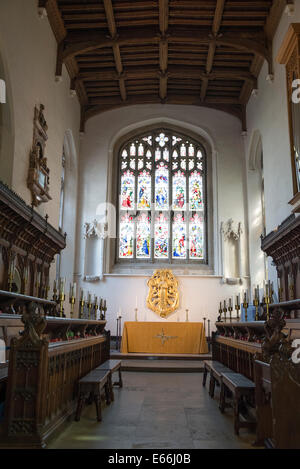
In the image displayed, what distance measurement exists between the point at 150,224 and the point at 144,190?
3.85 feet

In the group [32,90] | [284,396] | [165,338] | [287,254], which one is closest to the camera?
[284,396]

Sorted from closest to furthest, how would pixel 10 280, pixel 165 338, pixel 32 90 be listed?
pixel 10 280 < pixel 32 90 < pixel 165 338

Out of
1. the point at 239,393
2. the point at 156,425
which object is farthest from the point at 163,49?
the point at 156,425

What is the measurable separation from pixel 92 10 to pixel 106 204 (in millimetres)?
5311

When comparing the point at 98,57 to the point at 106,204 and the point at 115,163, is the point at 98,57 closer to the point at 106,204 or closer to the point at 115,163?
the point at 115,163

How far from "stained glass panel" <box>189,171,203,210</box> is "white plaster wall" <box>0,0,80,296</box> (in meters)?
4.09

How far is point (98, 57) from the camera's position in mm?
11391

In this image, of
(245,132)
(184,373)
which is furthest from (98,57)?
(184,373)

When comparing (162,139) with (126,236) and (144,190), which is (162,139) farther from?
(126,236)

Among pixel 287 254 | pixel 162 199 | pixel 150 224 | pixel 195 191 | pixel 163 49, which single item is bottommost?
pixel 287 254

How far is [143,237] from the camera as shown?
13.0m

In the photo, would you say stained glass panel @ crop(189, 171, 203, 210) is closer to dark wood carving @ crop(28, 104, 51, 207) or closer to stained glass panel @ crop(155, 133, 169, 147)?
stained glass panel @ crop(155, 133, 169, 147)

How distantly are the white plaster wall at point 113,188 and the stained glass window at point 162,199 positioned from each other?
22.9 inches

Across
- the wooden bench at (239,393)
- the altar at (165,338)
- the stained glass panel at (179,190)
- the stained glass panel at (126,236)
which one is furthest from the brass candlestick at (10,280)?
the stained glass panel at (179,190)
